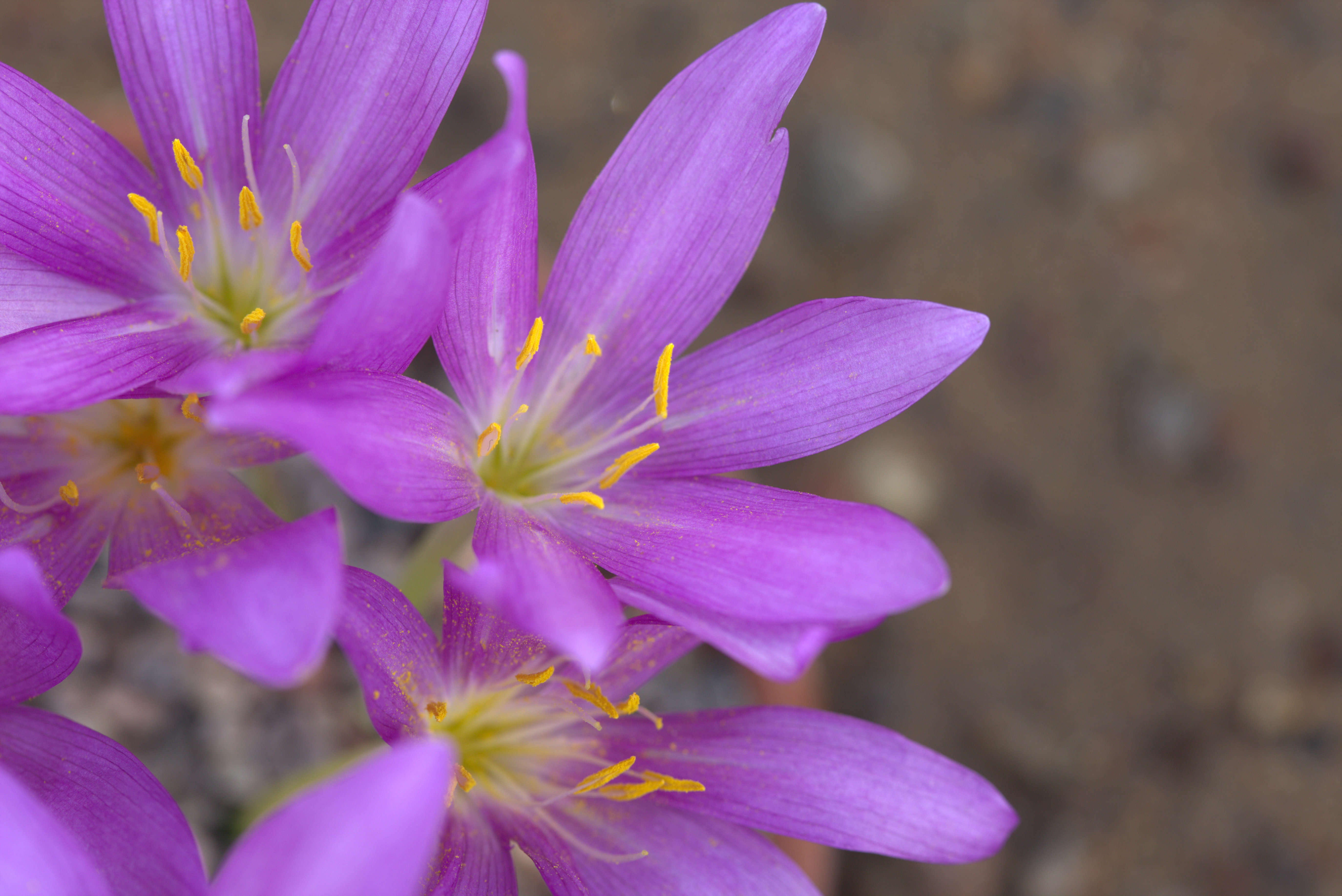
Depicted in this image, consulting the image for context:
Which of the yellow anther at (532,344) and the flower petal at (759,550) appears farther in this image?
the yellow anther at (532,344)

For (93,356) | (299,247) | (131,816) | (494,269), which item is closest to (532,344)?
(494,269)

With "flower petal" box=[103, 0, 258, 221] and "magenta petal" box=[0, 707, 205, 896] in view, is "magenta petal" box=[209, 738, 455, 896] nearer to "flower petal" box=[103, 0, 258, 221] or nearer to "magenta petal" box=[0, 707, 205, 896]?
"magenta petal" box=[0, 707, 205, 896]

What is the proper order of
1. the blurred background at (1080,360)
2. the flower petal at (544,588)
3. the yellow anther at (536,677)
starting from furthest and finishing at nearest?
the blurred background at (1080,360) < the yellow anther at (536,677) < the flower petal at (544,588)

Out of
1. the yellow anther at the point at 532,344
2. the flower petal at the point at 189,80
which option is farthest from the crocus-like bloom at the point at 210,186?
the yellow anther at the point at 532,344

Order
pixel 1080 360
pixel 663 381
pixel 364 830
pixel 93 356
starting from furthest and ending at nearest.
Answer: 1. pixel 1080 360
2. pixel 663 381
3. pixel 93 356
4. pixel 364 830

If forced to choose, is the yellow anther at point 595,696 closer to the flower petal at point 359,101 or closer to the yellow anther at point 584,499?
the yellow anther at point 584,499

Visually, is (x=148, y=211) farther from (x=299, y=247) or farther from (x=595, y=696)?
(x=595, y=696)
